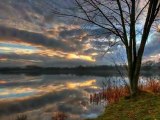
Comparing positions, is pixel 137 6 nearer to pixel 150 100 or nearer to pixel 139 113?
pixel 150 100

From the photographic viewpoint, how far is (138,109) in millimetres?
13859

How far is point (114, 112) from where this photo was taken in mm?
14758

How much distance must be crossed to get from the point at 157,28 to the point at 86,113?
7429mm

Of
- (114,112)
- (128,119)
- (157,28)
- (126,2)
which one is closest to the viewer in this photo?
(128,119)

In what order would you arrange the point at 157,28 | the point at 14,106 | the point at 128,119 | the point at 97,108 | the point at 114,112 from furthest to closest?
1. the point at 14,106
2. the point at 97,108
3. the point at 157,28
4. the point at 114,112
5. the point at 128,119

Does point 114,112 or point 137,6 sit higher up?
point 137,6

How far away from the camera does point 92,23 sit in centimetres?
1853

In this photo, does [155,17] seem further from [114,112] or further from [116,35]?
[114,112]

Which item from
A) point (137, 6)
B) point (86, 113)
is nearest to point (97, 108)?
point (86, 113)

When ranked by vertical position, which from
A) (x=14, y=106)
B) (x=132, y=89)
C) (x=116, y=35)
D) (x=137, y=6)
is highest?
(x=137, y=6)

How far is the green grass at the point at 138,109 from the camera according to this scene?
487 inches

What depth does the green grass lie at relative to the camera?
1237 cm

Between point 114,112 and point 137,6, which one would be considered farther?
point 137,6

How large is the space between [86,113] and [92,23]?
6758 millimetres
